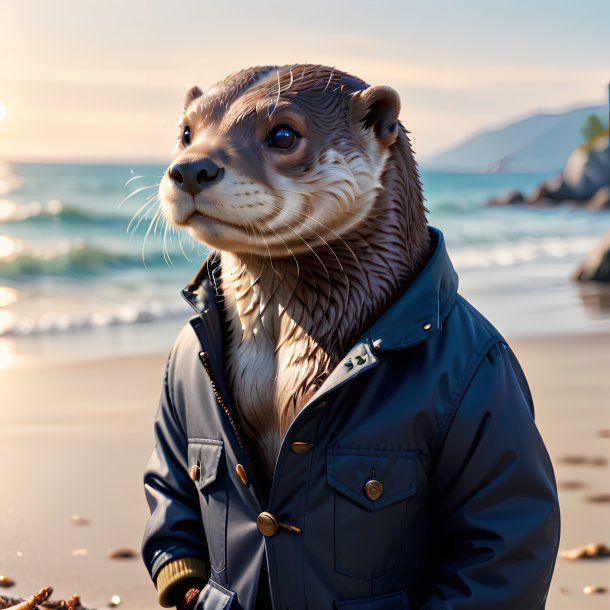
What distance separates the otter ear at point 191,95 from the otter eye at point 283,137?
12.6 inches

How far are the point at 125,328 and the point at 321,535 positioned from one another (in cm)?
723

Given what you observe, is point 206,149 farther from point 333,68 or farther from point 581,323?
point 581,323

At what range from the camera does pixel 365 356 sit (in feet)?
5.72

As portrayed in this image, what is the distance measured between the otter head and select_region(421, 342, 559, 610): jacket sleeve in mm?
404

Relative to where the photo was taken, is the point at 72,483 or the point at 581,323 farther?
the point at 581,323

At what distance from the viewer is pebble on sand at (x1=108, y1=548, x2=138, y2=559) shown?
3.84m

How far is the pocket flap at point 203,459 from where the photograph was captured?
6.39ft

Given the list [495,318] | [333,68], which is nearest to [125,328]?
[495,318]

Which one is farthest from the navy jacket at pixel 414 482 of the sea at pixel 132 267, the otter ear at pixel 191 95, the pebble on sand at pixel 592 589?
the pebble on sand at pixel 592 589

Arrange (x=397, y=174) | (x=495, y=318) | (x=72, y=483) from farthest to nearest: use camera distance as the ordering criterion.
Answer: (x=495, y=318) < (x=72, y=483) < (x=397, y=174)

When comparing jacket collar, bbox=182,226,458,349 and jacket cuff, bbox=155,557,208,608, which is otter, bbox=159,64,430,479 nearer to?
jacket collar, bbox=182,226,458,349

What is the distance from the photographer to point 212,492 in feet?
6.47

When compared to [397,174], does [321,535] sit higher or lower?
lower

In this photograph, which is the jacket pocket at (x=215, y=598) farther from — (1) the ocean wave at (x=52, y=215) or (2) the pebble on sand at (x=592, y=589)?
(1) the ocean wave at (x=52, y=215)
